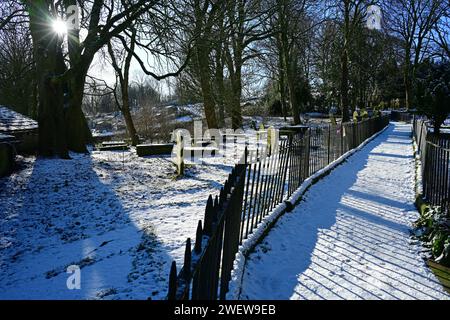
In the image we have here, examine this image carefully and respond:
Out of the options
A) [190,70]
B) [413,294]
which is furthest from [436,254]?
[190,70]

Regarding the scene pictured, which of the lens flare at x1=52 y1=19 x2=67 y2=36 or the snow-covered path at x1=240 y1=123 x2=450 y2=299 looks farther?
the lens flare at x1=52 y1=19 x2=67 y2=36

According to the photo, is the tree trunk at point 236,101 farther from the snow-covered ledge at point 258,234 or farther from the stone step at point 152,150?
the snow-covered ledge at point 258,234

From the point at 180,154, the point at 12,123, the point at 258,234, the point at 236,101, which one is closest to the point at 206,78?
the point at 236,101

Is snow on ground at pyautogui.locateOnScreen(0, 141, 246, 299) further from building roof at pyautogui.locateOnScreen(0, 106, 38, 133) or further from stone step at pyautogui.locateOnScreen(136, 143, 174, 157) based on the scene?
building roof at pyautogui.locateOnScreen(0, 106, 38, 133)

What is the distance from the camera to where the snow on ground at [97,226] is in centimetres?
393

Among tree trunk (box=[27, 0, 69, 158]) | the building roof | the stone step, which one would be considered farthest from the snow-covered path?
the building roof

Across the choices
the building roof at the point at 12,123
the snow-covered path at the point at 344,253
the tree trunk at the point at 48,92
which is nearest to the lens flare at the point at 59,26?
the tree trunk at the point at 48,92

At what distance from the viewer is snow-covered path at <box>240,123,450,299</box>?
12.0 feet

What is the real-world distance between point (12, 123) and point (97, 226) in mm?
11298

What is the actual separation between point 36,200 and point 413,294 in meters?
7.33

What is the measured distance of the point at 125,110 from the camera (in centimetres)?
2241

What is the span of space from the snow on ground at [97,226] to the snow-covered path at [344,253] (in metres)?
1.14

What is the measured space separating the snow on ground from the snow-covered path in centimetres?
114

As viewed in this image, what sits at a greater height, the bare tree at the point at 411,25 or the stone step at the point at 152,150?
the bare tree at the point at 411,25
